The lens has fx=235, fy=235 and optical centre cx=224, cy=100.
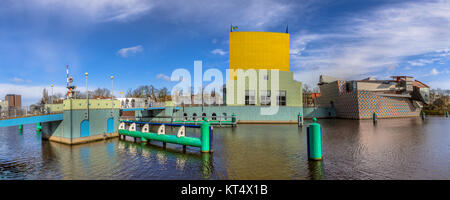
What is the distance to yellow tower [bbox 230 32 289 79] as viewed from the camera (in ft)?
136

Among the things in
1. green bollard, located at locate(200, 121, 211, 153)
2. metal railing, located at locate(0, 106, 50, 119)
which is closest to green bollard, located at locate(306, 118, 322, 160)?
green bollard, located at locate(200, 121, 211, 153)

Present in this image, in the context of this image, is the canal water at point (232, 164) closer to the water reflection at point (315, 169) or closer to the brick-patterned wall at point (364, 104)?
the water reflection at point (315, 169)

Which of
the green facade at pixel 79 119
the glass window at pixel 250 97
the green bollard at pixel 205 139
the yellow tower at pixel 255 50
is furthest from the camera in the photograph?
the yellow tower at pixel 255 50

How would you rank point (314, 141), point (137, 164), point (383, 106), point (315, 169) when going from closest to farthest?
point (315, 169)
point (137, 164)
point (314, 141)
point (383, 106)

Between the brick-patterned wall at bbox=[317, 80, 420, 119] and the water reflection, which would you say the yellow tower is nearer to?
the brick-patterned wall at bbox=[317, 80, 420, 119]

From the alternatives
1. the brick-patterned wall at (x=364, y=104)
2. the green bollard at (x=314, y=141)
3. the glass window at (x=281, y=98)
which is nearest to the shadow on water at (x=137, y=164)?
the green bollard at (x=314, y=141)

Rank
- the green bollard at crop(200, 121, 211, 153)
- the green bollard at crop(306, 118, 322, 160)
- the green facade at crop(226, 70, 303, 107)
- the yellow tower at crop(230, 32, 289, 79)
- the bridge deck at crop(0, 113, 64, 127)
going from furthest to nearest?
the yellow tower at crop(230, 32, 289, 79), the green facade at crop(226, 70, 303, 107), the bridge deck at crop(0, 113, 64, 127), the green bollard at crop(200, 121, 211, 153), the green bollard at crop(306, 118, 322, 160)

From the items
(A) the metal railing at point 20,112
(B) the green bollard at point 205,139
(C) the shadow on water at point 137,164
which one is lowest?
(C) the shadow on water at point 137,164

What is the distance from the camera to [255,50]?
1633 inches

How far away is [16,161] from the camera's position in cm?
1157

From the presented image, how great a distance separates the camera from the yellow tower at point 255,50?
41.3 metres

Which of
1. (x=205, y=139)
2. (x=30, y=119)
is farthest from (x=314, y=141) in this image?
(x=30, y=119)

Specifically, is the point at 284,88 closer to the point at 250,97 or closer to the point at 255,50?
the point at 250,97
